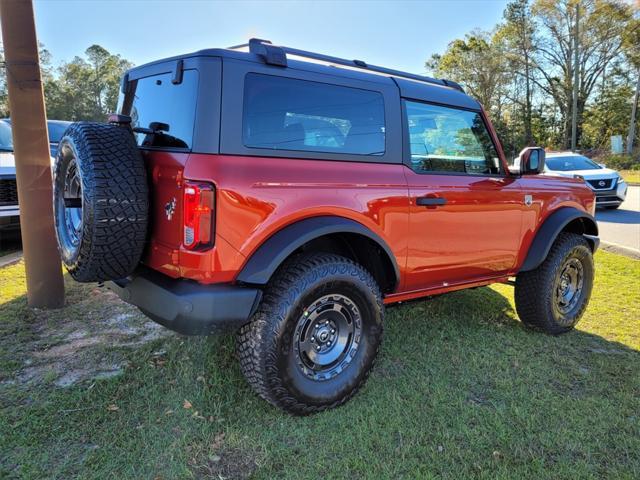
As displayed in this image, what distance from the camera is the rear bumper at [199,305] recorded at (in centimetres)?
233

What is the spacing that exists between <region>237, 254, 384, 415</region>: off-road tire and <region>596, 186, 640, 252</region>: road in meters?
6.55

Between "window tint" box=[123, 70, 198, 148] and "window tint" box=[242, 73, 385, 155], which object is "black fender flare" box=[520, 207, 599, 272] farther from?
"window tint" box=[123, 70, 198, 148]

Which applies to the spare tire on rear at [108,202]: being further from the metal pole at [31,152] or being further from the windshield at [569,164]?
the windshield at [569,164]

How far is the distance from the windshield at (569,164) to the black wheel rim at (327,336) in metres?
11.7

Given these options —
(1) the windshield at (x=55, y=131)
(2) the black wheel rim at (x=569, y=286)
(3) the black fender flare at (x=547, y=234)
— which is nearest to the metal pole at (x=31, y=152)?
(3) the black fender flare at (x=547, y=234)

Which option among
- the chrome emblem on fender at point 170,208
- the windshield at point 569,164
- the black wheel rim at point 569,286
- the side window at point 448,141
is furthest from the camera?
the windshield at point 569,164

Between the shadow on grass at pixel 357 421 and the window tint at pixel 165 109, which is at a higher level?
the window tint at pixel 165 109

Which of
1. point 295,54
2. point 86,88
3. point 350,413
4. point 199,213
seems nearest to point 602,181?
point 295,54

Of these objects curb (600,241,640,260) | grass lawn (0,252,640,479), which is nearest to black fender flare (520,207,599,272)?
grass lawn (0,252,640,479)

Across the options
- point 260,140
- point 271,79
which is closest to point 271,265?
point 260,140

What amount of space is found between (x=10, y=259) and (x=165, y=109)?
457 centimetres

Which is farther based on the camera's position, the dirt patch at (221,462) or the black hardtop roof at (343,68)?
the black hardtop roof at (343,68)

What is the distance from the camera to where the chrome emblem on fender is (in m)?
2.39

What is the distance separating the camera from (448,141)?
355 cm
